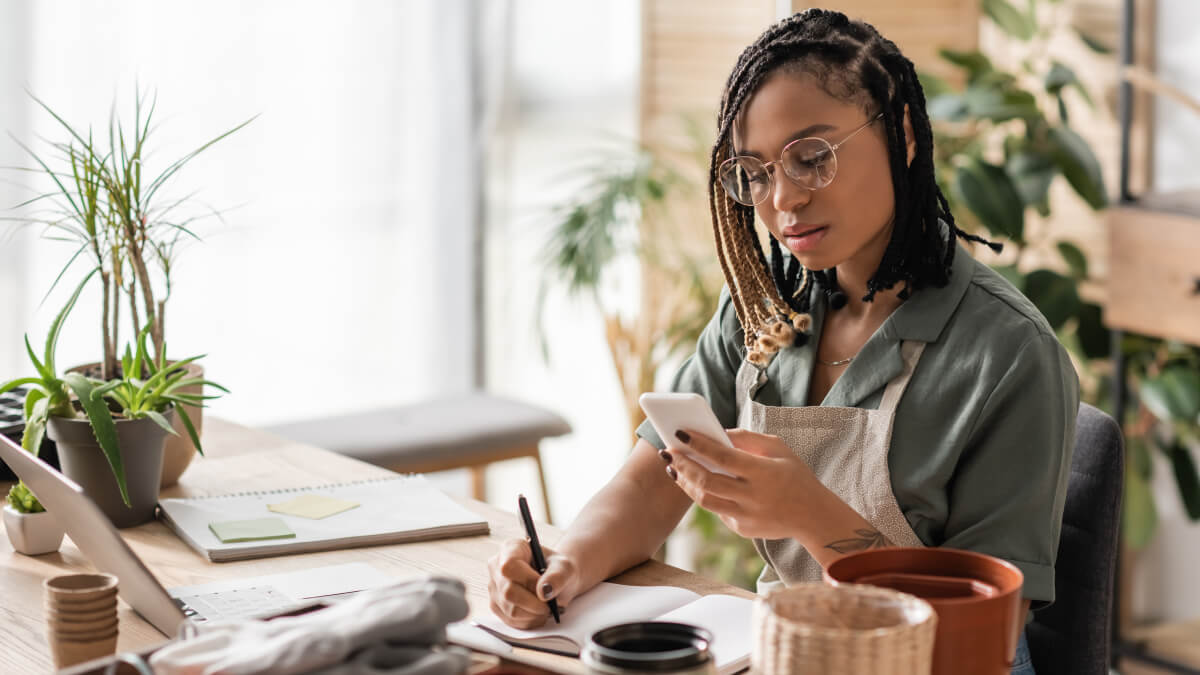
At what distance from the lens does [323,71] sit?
3.26m

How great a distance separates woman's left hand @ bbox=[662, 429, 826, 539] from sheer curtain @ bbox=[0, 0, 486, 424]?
191cm

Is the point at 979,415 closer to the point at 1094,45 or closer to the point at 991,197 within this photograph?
the point at 991,197

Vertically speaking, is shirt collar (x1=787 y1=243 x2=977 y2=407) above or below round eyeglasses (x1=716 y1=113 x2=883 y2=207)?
below

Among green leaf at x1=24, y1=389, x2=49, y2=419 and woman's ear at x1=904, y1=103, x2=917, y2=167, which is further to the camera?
green leaf at x1=24, y1=389, x2=49, y2=419

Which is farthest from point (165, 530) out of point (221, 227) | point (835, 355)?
point (221, 227)

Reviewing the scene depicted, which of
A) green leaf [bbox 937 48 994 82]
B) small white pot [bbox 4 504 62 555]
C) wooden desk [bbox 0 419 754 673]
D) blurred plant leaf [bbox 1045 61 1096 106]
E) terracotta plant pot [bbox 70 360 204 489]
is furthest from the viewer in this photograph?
green leaf [bbox 937 48 994 82]

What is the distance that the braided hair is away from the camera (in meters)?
1.40

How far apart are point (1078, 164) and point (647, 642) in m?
2.33

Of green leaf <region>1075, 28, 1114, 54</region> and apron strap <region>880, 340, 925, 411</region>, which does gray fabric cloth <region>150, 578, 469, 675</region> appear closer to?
Answer: apron strap <region>880, 340, 925, 411</region>

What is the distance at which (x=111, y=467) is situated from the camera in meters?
1.55

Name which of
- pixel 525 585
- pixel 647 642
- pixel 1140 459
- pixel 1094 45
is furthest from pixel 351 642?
pixel 1094 45

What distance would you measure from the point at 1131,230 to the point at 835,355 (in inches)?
56.9

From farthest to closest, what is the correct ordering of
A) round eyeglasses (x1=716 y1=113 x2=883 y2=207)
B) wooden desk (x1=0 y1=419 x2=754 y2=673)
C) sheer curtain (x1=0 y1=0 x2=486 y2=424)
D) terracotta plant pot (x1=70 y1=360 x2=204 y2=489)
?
sheer curtain (x1=0 y1=0 x2=486 y2=424), terracotta plant pot (x1=70 y1=360 x2=204 y2=489), round eyeglasses (x1=716 y1=113 x2=883 y2=207), wooden desk (x1=0 y1=419 x2=754 y2=673)

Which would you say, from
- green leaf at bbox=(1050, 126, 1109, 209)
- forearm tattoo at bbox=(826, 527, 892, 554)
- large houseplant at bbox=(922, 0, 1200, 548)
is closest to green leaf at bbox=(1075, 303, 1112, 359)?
large houseplant at bbox=(922, 0, 1200, 548)
